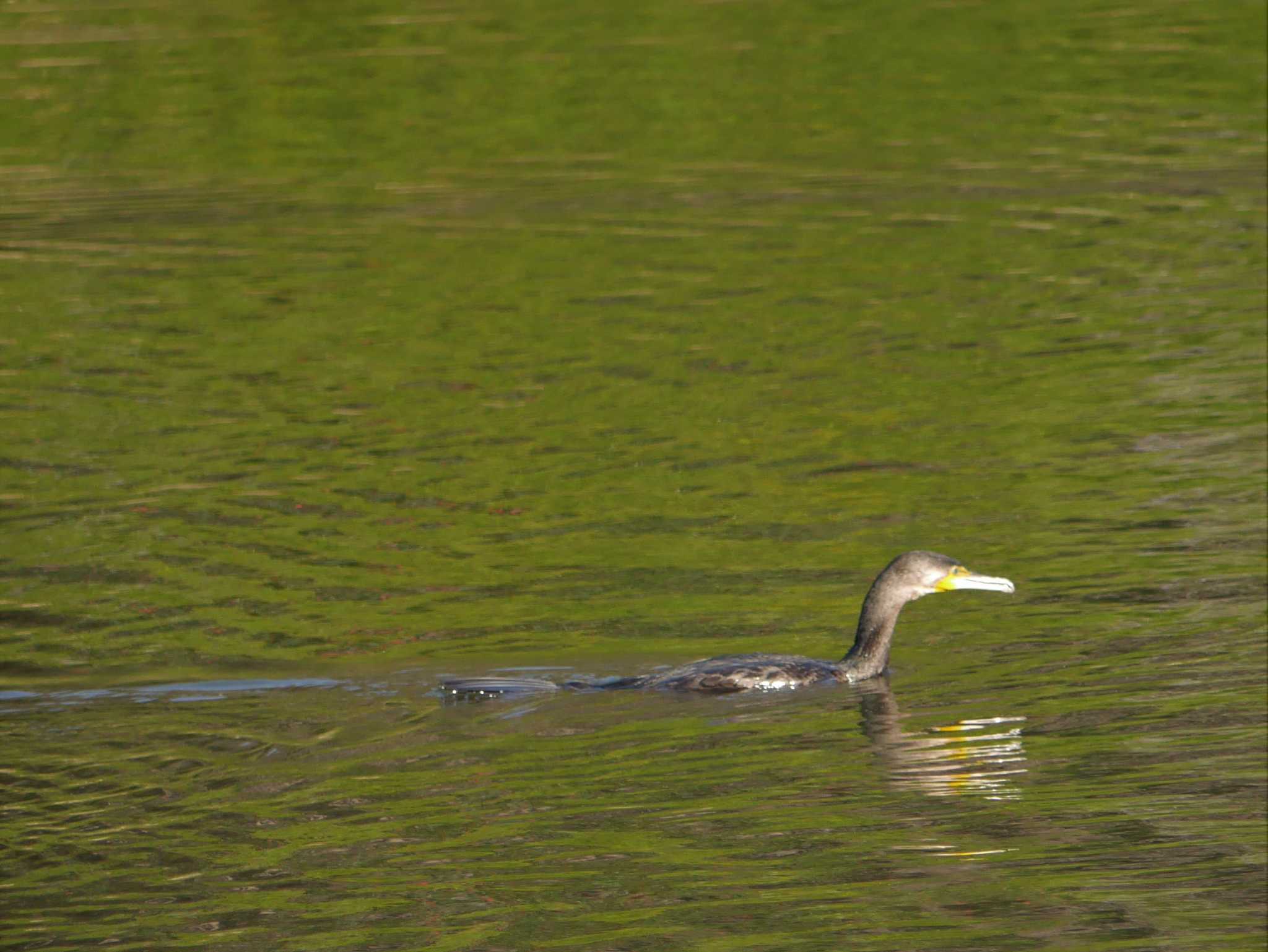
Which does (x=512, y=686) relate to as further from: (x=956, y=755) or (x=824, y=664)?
(x=956, y=755)

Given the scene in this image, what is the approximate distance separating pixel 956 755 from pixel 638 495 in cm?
519

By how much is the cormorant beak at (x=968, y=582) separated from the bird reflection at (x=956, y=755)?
1.13 metres

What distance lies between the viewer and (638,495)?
15.8 metres

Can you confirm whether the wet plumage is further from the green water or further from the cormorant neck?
the green water

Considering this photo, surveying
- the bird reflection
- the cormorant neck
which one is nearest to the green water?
the bird reflection

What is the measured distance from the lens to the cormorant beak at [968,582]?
41.2 feet

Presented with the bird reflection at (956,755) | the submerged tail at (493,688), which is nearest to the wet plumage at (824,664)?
the submerged tail at (493,688)

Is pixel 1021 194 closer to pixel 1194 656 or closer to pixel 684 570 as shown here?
pixel 684 570

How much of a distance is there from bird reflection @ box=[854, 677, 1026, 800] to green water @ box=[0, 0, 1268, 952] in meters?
0.03

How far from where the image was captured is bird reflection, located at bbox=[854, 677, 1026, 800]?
1060cm

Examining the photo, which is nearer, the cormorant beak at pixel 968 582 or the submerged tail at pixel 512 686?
the submerged tail at pixel 512 686

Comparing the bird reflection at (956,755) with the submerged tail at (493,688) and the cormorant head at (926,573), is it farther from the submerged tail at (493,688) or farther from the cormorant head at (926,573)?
the submerged tail at (493,688)

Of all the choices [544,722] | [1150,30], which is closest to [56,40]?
[1150,30]

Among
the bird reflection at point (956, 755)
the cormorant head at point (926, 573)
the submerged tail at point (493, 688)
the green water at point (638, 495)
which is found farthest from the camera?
the cormorant head at point (926, 573)
